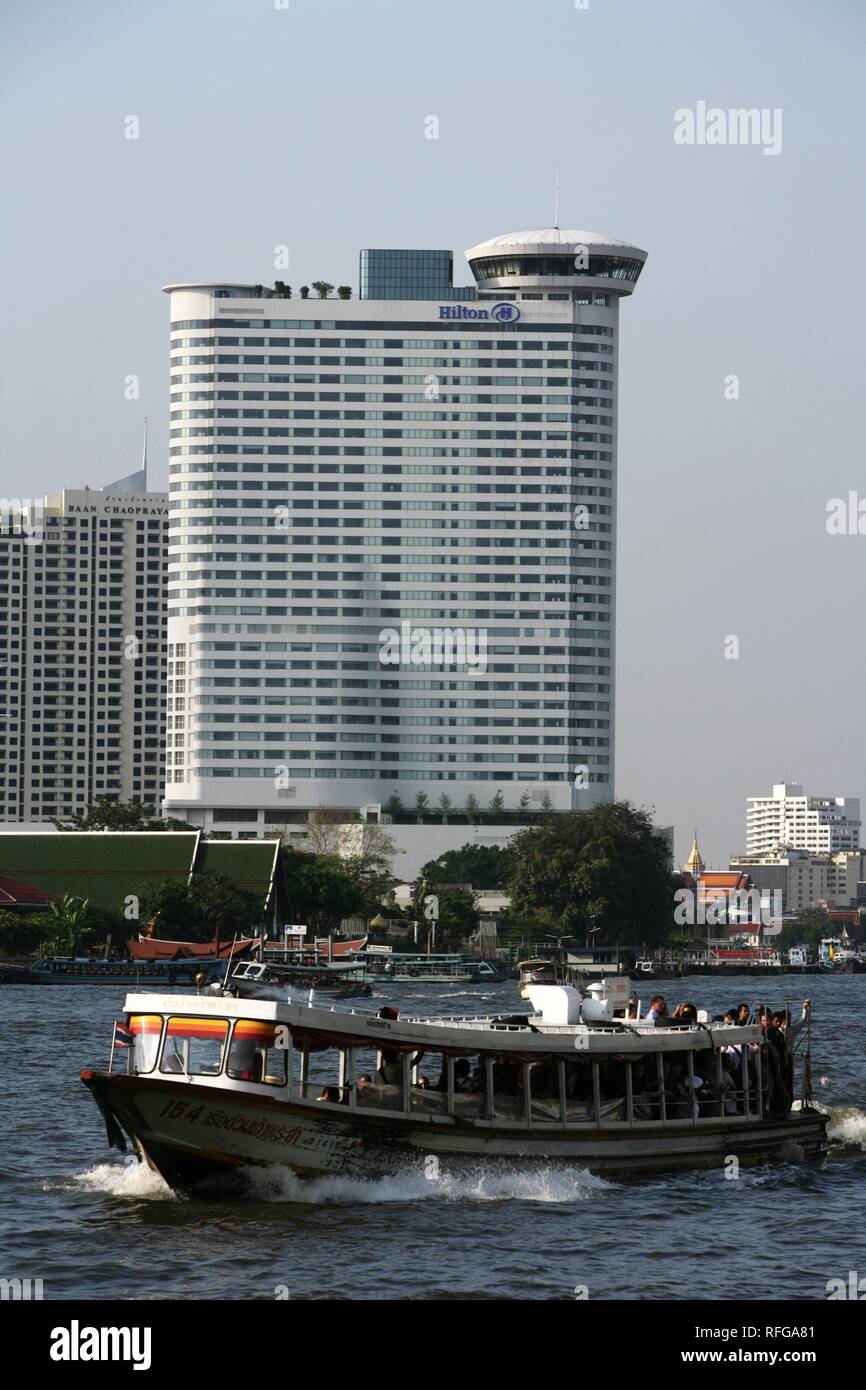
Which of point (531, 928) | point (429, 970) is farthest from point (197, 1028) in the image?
point (531, 928)

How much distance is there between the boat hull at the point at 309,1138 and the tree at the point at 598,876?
138 meters

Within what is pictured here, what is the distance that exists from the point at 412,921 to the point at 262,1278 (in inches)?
5878

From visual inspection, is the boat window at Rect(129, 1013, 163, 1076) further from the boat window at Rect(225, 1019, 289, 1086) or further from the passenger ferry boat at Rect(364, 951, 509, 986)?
the passenger ferry boat at Rect(364, 951, 509, 986)

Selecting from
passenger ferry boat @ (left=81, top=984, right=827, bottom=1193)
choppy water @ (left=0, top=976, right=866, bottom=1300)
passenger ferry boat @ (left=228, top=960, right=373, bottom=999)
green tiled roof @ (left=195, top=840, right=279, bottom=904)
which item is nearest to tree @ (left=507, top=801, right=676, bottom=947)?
green tiled roof @ (left=195, top=840, right=279, bottom=904)

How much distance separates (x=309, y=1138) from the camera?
32.1 m

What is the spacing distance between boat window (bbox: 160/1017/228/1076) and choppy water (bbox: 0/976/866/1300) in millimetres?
2081

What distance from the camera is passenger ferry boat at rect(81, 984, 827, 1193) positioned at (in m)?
31.6

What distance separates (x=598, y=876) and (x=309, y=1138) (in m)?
143

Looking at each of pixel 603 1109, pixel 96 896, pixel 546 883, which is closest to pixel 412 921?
pixel 546 883

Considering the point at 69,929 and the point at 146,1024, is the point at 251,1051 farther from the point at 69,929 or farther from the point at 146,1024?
the point at 69,929

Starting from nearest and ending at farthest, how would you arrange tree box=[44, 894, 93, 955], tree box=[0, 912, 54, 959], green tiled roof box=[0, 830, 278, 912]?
1. tree box=[0, 912, 54, 959]
2. tree box=[44, 894, 93, 955]
3. green tiled roof box=[0, 830, 278, 912]

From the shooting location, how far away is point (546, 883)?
176625mm

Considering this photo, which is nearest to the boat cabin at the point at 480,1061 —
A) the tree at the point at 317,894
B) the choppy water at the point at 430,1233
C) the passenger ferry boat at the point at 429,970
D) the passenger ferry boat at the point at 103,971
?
the choppy water at the point at 430,1233
